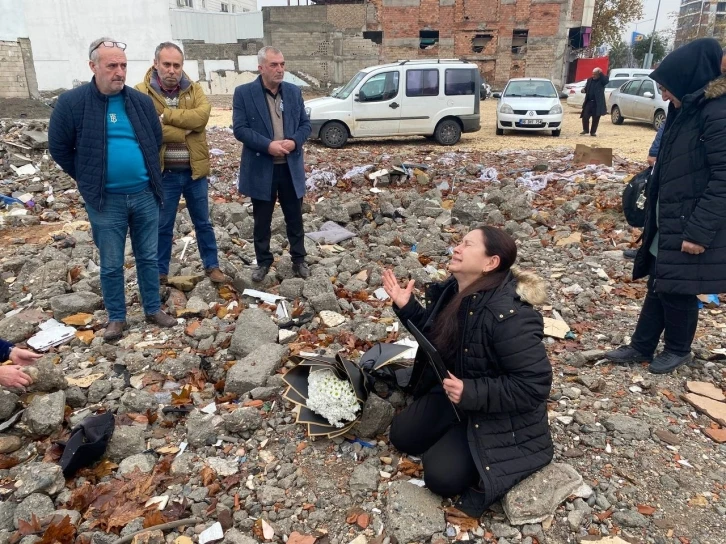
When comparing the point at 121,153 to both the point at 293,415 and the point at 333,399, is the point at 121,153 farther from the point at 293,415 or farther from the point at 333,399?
the point at 333,399

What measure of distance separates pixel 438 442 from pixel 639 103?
662 inches

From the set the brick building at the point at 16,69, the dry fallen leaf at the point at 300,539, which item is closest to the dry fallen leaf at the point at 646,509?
the dry fallen leaf at the point at 300,539

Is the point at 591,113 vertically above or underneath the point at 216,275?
above

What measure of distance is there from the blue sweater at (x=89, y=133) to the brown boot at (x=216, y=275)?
1286mm

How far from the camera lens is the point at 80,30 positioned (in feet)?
89.1

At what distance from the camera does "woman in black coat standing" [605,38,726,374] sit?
2982mm

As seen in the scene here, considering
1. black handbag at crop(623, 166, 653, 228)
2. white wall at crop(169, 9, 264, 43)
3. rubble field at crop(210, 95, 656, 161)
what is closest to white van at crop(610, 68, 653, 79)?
rubble field at crop(210, 95, 656, 161)

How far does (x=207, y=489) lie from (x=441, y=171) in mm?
7744

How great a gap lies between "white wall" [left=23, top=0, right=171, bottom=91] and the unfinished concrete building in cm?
729

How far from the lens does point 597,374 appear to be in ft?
12.0

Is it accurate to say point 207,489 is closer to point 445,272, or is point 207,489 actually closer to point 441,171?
point 445,272

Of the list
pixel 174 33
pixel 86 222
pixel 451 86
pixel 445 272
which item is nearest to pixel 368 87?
pixel 451 86

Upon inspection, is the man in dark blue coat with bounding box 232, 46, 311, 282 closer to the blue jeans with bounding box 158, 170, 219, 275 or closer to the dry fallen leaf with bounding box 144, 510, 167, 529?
the blue jeans with bounding box 158, 170, 219, 275

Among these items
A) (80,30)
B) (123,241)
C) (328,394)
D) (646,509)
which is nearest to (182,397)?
(328,394)
